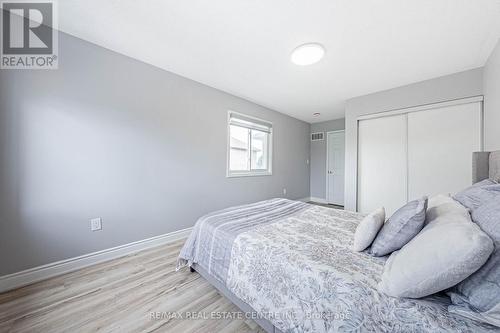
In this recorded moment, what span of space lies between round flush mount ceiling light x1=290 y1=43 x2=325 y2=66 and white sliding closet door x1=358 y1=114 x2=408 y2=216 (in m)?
1.93

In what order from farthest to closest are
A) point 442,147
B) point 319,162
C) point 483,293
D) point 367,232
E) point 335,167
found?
point 319,162 < point 335,167 < point 442,147 < point 367,232 < point 483,293

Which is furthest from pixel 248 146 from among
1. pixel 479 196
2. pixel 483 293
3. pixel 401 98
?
pixel 483 293

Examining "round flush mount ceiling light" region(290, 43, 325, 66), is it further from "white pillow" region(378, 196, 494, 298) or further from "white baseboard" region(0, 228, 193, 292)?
"white baseboard" region(0, 228, 193, 292)

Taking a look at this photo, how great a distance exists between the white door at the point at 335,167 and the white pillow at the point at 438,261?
4.26 metres

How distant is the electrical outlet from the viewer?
2025 mm

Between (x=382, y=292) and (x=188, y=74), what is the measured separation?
3.10 meters

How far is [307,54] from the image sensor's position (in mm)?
2082

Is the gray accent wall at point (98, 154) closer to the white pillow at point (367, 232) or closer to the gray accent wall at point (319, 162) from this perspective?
the white pillow at point (367, 232)

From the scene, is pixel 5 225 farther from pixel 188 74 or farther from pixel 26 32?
pixel 188 74

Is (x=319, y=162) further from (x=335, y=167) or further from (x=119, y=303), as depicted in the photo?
(x=119, y=303)

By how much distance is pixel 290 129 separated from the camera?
4801mm

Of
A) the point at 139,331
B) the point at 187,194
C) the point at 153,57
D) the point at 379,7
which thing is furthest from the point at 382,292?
the point at 153,57

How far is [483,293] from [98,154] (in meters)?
2.99

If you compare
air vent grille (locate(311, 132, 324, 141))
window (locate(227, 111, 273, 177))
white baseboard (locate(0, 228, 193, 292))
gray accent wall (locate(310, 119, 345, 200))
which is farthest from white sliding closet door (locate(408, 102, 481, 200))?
white baseboard (locate(0, 228, 193, 292))
